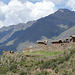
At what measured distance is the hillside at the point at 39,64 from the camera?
43.7 meters

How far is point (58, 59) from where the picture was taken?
159 feet

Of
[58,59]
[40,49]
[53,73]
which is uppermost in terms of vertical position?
[40,49]

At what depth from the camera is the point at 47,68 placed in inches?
1870

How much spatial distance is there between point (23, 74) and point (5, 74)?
738cm

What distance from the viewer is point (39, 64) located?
5053 centimetres

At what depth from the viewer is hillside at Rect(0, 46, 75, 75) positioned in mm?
43656

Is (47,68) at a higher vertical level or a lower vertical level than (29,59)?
lower

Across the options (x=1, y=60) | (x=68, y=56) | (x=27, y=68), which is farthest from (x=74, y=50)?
(x=1, y=60)

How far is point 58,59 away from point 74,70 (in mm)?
8462

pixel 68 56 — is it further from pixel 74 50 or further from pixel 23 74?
pixel 23 74

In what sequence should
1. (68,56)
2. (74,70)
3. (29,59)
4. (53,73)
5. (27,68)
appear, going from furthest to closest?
(29,59) < (27,68) < (68,56) < (53,73) < (74,70)

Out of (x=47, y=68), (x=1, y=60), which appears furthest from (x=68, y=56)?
(x=1, y=60)

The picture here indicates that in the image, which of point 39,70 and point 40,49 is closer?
point 39,70

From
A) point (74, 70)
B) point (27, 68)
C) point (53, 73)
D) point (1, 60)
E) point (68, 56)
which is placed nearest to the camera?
point (74, 70)
